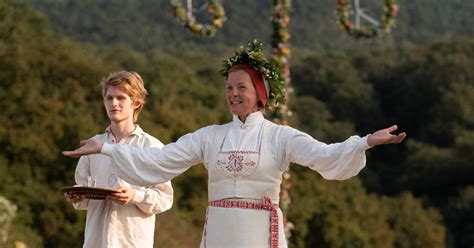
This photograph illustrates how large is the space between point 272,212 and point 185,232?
32629mm

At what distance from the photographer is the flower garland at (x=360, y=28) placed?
669 inches

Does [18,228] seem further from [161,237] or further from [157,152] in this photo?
[157,152]

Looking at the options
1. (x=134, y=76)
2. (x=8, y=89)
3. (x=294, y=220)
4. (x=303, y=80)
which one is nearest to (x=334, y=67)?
(x=303, y=80)

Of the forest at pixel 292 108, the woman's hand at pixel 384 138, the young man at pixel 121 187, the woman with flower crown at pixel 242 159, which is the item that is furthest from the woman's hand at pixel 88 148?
the forest at pixel 292 108

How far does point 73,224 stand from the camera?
40.5 m

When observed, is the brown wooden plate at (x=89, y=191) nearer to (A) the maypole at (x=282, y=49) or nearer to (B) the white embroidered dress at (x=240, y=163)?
(B) the white embroidered dress at (x=240, y=163)

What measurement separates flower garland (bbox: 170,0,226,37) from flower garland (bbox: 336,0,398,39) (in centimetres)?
133

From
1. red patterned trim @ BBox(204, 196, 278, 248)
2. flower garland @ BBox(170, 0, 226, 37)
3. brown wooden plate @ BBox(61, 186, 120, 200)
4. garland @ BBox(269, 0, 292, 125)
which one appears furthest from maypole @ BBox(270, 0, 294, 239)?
red patterned trim @ BBox(204, 196, 278, 248)

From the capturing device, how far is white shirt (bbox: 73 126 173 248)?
9594 millimetres

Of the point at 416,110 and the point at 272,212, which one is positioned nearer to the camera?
the point at 272,212

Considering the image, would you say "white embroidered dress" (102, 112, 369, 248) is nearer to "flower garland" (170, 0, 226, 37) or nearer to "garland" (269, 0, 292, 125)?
"garland" (269, 0, 292, 125)

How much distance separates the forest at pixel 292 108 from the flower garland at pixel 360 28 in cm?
1157

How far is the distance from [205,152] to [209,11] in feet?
27.1

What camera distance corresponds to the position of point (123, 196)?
9.27m
